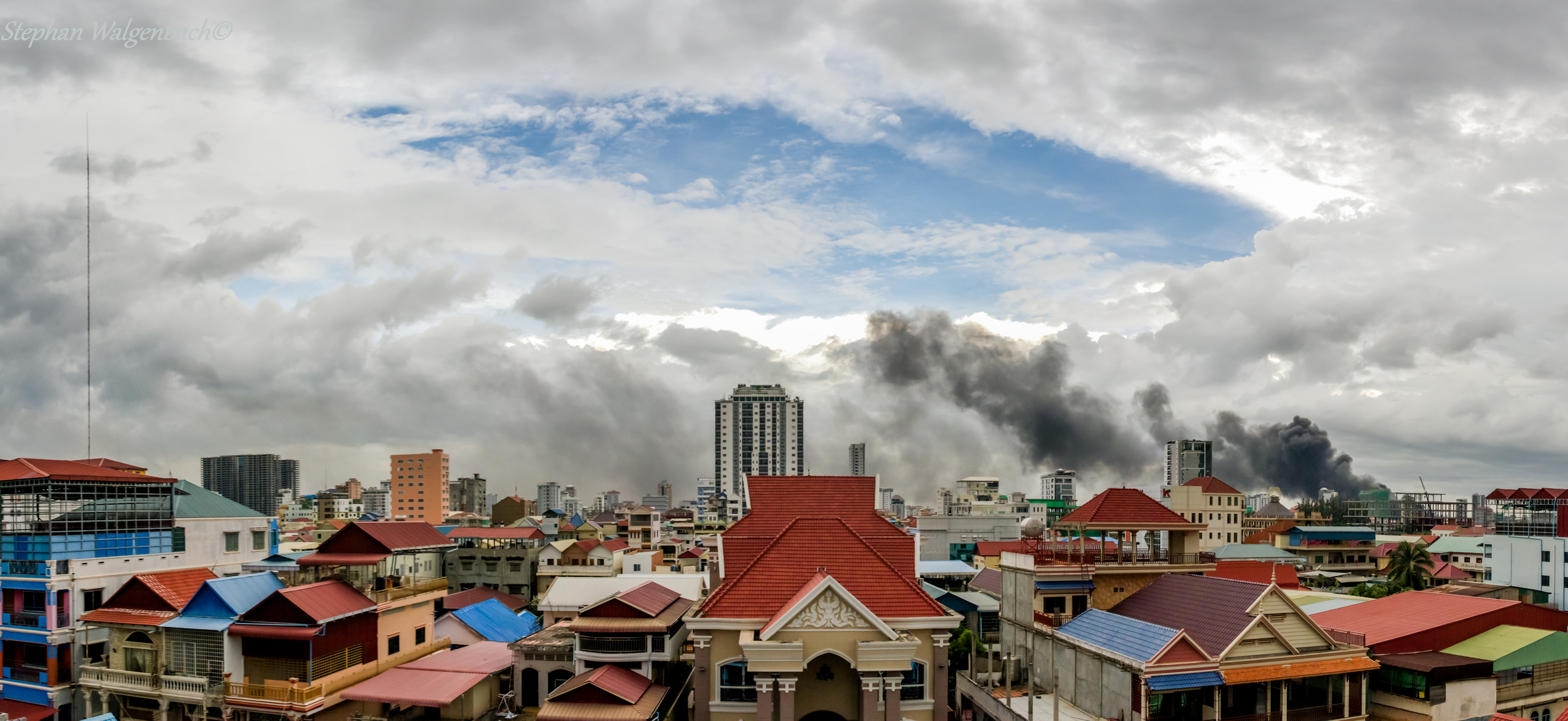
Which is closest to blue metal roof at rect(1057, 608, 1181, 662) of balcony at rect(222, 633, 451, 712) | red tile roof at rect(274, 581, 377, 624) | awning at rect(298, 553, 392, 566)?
red tile roof at rect(274, 581, 377, 624)

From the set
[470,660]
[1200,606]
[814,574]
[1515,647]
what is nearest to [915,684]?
[814,574]

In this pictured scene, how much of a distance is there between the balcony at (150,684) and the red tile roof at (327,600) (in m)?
4.11

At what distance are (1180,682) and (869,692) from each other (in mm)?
9653

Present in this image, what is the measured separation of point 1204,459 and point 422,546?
480ft

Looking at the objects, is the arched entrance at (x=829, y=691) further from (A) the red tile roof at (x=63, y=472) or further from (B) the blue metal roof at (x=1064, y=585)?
(A) the red tile roof at (x=63, y=472)

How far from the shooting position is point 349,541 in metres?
40.8

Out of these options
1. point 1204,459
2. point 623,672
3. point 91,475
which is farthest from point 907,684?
point 1204,459

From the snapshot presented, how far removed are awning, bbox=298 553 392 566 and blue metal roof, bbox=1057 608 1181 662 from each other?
2891cm

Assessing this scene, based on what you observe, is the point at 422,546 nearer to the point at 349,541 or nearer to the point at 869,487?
the point at 349,541


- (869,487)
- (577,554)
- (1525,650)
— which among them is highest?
(869,487)

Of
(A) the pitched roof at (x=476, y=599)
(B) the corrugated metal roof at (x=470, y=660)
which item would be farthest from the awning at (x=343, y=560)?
(A) the pitched roof at (x=476, y=599)

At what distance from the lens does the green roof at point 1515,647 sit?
30953 millimetres

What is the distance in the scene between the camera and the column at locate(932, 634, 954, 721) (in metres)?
27.2

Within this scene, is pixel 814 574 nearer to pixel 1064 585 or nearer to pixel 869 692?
pixel 869 692
